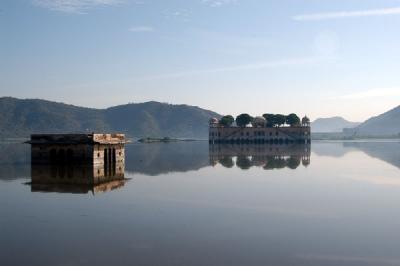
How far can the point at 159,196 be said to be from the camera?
28344mm

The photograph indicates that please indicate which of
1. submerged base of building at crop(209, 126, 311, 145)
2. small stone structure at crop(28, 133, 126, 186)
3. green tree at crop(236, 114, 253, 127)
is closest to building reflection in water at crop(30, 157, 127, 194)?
small stone structure at crop(28, 133, 126, 186)

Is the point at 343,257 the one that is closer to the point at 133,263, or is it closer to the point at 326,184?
the point at 133,263

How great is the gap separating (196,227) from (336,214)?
7193mm

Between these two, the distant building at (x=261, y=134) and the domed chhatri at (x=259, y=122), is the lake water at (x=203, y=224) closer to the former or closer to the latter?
the distant building at (x=261, y=134)

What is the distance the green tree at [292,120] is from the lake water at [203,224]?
119 metres

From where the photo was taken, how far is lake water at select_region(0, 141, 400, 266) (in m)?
15.1

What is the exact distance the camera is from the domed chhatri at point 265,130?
146m

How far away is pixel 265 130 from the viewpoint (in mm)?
147375

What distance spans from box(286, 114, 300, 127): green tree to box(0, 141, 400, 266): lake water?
390 feet

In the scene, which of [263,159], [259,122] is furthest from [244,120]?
[263,159]

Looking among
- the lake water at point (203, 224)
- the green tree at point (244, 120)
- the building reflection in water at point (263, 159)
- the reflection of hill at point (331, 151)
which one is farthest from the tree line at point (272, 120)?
the lake water at point (203, 224)

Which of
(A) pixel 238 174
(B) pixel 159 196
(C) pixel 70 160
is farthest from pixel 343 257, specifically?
(C) pixel 70 160

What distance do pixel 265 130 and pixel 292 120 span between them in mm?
10785

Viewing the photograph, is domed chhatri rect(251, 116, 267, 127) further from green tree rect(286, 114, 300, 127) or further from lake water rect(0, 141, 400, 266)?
lake water rect(0, 141, 400, 266)
